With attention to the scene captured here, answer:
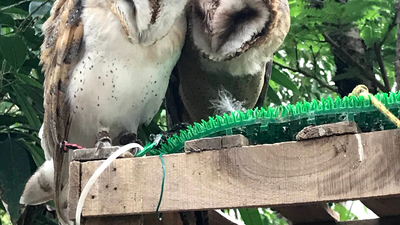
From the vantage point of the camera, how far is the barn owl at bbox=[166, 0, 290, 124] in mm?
1020

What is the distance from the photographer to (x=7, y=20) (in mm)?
1669

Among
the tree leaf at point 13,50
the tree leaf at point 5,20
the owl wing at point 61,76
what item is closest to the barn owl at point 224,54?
the owl wing at point 61,76

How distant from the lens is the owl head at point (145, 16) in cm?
96

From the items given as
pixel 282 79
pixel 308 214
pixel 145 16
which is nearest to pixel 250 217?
pixel 308 214

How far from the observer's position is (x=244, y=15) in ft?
3.38

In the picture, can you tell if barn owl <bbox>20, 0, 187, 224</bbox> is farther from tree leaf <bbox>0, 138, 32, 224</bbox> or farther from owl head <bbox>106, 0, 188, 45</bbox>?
tree leaf <bbox>0, 138, 32, 224</bbox>

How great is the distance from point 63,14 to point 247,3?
16.2 inches

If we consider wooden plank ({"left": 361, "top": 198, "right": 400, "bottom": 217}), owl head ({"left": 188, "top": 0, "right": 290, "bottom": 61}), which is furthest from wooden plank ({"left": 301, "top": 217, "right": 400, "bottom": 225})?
owl head ({"left": 188, "top": 0, "right": 290, "bottom": 61})

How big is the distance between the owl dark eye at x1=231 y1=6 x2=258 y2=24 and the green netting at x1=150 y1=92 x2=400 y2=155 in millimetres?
337

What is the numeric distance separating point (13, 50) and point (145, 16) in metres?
0.65

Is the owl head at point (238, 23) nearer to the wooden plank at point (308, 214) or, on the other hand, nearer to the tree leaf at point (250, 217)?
the wooden plank at point (308, 214)

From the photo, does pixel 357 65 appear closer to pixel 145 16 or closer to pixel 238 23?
pixel 238 23

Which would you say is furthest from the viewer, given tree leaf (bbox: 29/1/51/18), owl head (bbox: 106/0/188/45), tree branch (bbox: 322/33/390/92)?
tree branch (bbox: 322/33/390/92)

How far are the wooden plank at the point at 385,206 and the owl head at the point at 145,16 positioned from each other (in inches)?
21.5
